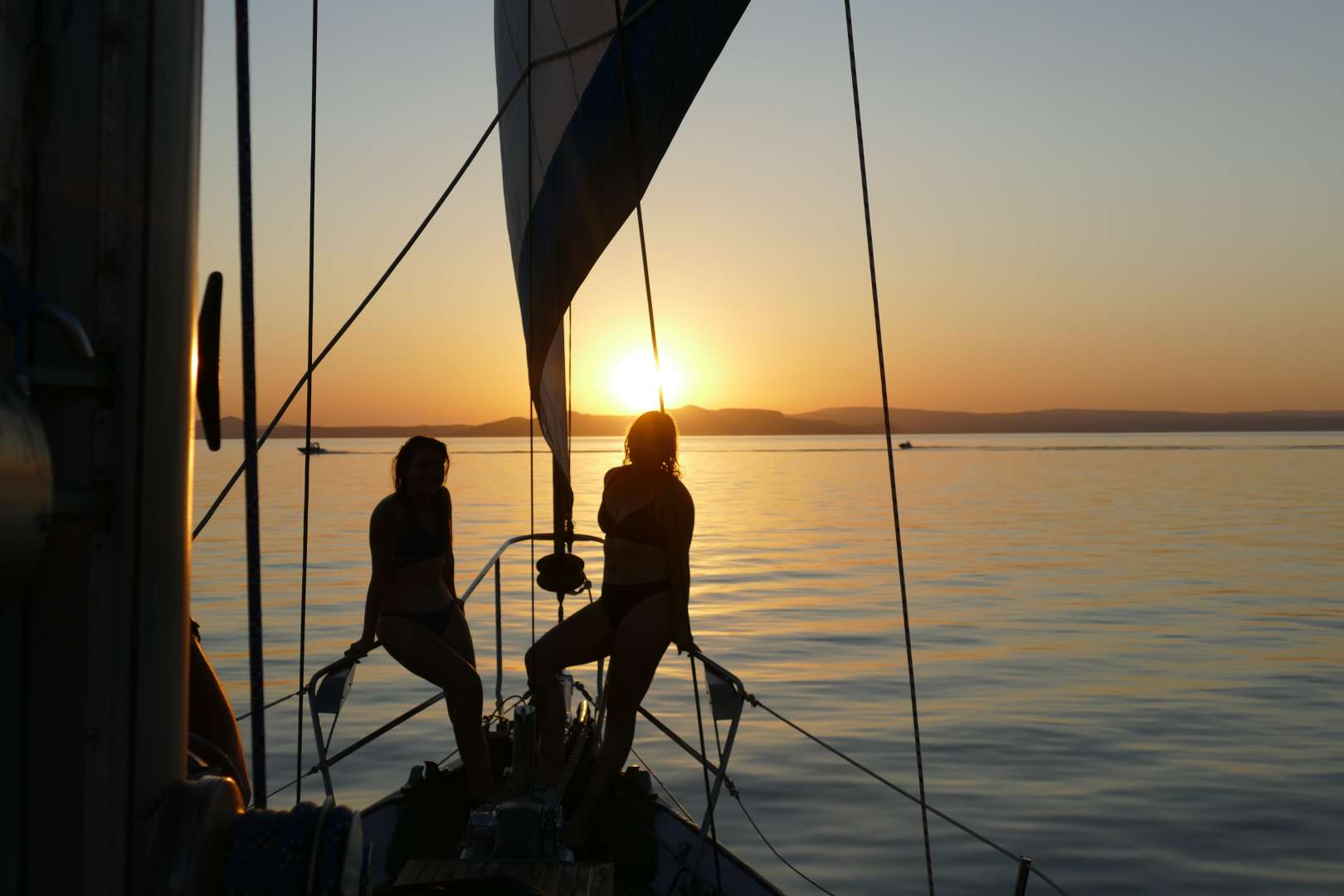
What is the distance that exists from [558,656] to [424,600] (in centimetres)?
70

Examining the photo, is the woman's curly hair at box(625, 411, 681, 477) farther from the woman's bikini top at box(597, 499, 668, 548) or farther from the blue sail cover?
the blue sail cover

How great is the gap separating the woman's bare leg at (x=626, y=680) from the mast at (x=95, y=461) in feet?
12.1

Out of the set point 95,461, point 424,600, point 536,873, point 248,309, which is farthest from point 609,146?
point 95,461

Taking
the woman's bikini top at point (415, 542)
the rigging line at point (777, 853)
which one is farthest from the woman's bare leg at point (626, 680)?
the rigging line at point (777, 853)

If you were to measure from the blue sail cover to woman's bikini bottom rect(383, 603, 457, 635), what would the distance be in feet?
4.51

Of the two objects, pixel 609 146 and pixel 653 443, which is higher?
pixel 609 146

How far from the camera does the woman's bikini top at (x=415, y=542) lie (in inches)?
229

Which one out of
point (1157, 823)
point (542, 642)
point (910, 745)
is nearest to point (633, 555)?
point (542, 642)

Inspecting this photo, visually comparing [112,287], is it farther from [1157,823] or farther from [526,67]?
[1157,823]

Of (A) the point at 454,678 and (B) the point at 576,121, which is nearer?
(A) the point at 454,678

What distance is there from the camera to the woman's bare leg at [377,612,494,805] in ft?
18.3

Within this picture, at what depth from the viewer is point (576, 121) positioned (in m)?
5.86

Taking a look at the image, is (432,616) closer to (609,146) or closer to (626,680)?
(626,680)

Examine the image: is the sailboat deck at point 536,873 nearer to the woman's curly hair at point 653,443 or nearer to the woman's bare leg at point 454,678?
the woman's bare leg at point 454,678
